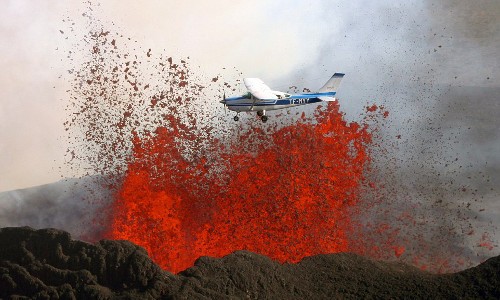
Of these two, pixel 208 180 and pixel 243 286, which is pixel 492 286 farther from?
pixel 208 180

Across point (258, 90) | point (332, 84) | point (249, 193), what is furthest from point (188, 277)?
point (332, 84)

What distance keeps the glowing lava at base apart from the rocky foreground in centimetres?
1040

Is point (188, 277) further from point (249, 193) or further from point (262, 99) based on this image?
point (249, 193)

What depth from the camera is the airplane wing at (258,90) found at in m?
44.6

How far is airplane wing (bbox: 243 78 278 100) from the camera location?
146 ft

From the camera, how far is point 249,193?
1997 inches

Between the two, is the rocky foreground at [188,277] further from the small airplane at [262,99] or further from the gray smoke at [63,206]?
the gray smoke at [63,206]

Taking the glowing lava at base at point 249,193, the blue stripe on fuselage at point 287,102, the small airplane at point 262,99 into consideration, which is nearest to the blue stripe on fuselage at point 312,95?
the small airplane at point 262,99

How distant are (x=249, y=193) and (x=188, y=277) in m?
18.0

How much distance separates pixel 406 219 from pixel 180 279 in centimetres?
2479

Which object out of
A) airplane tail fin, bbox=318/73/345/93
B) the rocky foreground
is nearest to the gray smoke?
the rocky foreground

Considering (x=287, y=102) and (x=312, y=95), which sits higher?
(x=312, y=95)

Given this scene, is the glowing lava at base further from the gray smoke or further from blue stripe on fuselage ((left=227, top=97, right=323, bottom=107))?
blue stripe on fuselage ((left=227, top=97, right=323, bottom=107))

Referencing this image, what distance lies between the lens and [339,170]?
5138 cm
